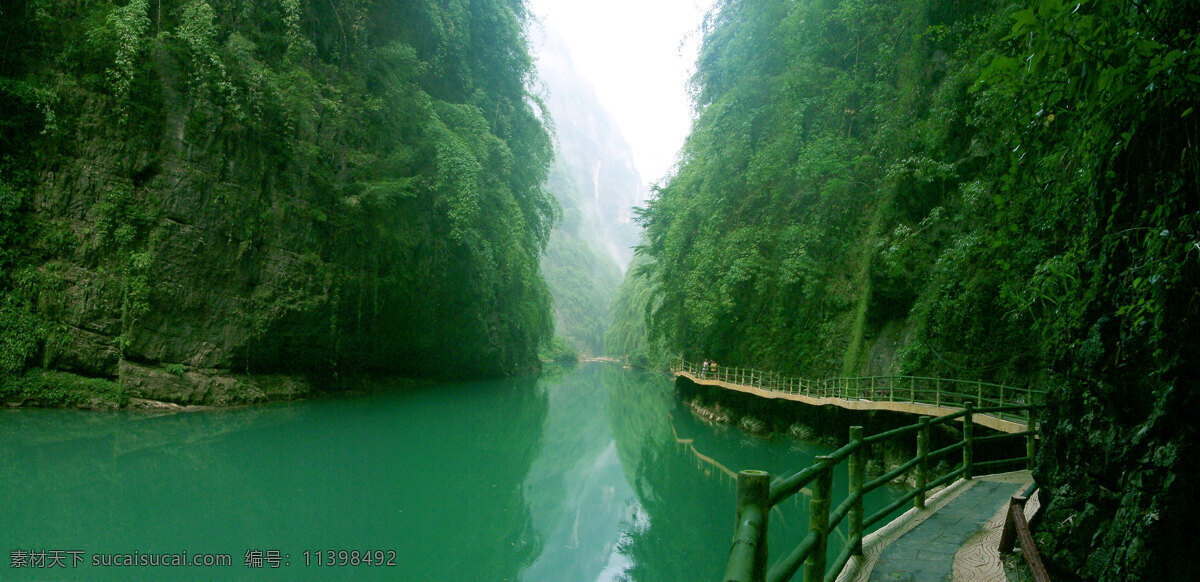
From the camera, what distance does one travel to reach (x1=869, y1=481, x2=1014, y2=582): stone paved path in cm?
304

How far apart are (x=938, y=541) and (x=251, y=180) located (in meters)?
16.6

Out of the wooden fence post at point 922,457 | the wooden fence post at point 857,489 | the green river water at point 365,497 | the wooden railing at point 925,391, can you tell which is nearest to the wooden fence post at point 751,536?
the wooden fence post at point 857,489

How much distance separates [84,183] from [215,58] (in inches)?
154

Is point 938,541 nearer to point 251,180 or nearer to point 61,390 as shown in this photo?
point 61,390

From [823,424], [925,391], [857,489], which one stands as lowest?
[823,424]

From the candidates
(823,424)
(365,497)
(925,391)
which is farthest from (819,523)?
(823,424)

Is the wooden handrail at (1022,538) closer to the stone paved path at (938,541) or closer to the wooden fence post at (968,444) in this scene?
the stone paved path at (938,541)

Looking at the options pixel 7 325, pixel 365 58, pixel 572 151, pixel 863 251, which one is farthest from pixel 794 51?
pixel 572 151

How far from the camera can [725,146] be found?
18281mm

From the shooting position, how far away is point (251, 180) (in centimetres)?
1477

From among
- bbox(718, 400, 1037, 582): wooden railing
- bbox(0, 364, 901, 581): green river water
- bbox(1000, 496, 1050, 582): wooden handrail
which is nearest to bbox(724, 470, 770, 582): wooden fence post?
bbox(718, 400, 1037, 582): wooden railing

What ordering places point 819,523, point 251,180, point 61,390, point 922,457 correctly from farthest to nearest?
point 251,180
point 61,390
point 922,457
point 819,523

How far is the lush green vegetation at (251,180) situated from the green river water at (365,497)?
2513 millimetres

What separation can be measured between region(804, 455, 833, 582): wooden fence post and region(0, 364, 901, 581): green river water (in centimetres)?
435
